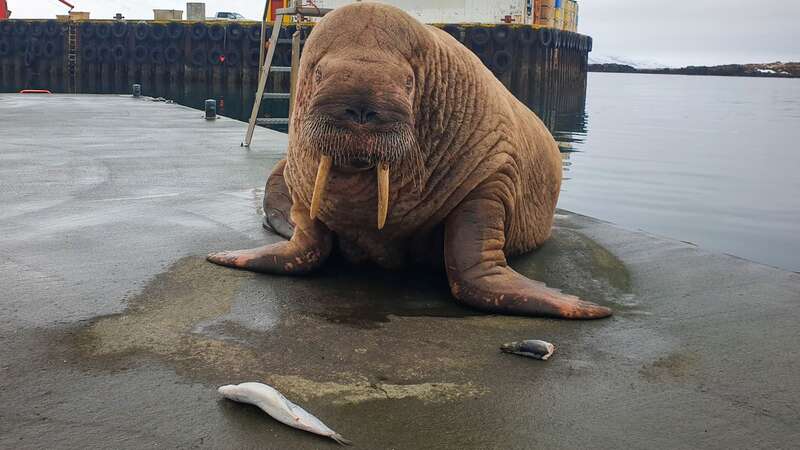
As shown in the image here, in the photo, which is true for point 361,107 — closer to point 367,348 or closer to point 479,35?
point 367,348

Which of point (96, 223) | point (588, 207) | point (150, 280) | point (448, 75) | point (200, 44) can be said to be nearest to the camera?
point (150, 280)

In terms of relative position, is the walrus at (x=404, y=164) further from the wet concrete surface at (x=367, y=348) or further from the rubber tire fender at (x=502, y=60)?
the rubber tire fender at (x=502, y=60)

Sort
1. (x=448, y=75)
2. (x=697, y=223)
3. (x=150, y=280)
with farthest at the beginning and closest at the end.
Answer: (x=697, y=223) → (x=448, y=75) → (x=150, y=280)

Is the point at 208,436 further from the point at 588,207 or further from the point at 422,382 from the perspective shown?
the point at 588,207

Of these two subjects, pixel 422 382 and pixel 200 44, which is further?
pixel 200 44

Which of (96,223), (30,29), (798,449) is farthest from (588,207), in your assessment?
(30,29)

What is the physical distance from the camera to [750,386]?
3.02 m

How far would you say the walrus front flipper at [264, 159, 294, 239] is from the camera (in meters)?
5.25

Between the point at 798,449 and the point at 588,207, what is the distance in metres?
7.91

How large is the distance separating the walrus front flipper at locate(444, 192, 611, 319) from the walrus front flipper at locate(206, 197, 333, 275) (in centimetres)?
68

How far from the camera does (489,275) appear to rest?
12.9 ft

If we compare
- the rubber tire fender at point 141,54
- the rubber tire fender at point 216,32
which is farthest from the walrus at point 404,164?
the rubber tire fender at point 141,54

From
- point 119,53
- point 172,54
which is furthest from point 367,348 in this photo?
point 119,53

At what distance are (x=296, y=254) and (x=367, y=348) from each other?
1.22 meters
